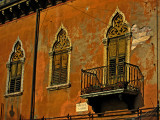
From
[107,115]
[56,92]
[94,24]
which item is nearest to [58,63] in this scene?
[56,92]

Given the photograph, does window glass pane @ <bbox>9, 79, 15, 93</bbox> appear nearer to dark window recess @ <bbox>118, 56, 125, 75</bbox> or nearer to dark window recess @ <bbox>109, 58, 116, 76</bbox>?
dark window recess @ <bbox>109, 58, 116, 76</bbox>

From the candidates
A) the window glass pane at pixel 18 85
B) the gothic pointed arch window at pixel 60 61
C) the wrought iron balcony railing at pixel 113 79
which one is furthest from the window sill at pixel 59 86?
the window glass pane at pixel 18 85

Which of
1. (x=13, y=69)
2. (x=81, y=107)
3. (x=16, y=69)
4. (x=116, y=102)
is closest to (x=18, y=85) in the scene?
(x=16, y=69)

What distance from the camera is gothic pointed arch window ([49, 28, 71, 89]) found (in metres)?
20.6

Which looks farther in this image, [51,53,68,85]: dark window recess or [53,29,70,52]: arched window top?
[53,29,70,52]: arched window top

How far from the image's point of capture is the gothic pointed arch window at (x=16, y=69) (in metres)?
22.9

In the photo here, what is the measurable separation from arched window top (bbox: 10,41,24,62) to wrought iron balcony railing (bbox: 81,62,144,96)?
5129mm

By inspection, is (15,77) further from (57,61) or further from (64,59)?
(64,59)

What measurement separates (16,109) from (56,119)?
3.17m

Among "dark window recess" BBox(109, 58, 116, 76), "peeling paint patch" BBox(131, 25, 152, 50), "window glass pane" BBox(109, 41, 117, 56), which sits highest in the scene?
"peeling paint patch" BBox(131, 25, 152, 50)

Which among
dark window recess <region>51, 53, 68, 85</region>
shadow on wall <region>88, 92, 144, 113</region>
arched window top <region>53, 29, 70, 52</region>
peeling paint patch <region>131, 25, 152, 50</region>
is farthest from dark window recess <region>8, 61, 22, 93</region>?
peeling paint patch <region>131, 25, 152, 50</region>

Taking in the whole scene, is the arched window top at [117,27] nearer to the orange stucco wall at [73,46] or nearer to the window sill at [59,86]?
the orange stucco wall at [73,46]

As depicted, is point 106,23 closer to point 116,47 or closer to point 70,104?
point 116,47

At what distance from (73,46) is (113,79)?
333 centimetres
